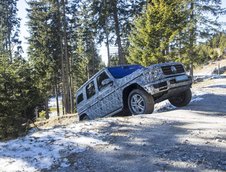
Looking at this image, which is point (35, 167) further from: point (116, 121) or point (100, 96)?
point (100, 96)

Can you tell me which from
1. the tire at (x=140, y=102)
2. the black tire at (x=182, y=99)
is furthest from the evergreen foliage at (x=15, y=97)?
the black tire at (x=182, y=99)

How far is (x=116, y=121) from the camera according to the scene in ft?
24.6

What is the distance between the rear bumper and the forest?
25.0ft

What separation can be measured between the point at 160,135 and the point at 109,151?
1.18 metres

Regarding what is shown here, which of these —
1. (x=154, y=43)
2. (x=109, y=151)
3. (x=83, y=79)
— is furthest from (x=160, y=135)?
(x=83, y=79)

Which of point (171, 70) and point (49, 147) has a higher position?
point (171, 70)

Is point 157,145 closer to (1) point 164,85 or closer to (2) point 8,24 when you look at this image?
(1) point 164,85

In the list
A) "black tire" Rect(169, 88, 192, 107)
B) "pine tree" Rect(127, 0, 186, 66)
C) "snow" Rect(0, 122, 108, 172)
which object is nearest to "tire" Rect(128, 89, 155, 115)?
"black tire" Rect(169, 88, 192, 107)

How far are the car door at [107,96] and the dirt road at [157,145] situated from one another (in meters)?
1.79

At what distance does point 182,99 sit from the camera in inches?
402

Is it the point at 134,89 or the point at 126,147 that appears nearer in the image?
the point at 126,147

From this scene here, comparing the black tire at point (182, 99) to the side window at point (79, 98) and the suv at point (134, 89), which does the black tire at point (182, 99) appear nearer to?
the suv at point (134, 89)

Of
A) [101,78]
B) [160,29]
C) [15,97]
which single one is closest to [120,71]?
[101,78]

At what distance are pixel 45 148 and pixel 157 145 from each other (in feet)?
6.70
